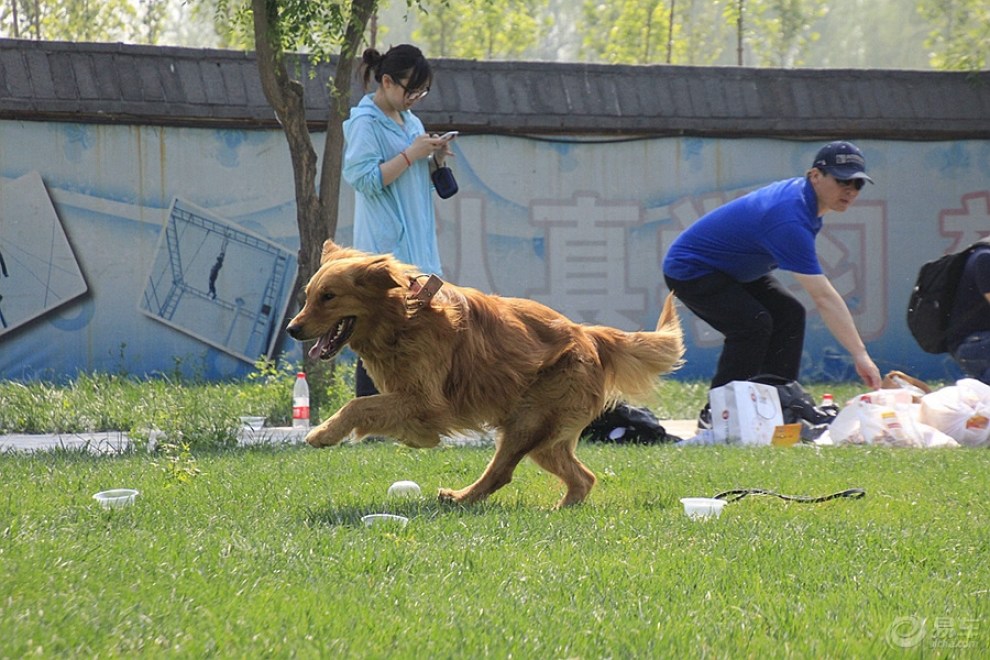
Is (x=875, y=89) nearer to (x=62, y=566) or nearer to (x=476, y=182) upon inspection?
(x=476, y=182)

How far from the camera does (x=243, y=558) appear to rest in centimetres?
398

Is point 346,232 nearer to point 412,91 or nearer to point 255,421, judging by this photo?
point 255,421

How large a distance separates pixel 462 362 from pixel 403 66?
1.97 m

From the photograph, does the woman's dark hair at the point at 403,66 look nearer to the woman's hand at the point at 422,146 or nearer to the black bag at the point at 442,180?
the woman's hand at the point at 422,146

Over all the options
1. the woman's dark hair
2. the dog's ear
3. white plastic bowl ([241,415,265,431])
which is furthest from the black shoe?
the dog's ear

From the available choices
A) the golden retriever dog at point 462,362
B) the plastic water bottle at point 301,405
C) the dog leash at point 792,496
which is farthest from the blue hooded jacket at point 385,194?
the dog leash at point 792,496

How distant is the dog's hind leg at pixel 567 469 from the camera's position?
18.7ft

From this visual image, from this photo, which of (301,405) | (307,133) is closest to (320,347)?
(301,405)

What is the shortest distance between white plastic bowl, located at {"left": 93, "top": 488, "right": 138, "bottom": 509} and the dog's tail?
85.1 inches

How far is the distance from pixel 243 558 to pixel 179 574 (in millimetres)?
287

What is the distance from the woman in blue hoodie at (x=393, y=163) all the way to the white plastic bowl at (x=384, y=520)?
7.41 ft

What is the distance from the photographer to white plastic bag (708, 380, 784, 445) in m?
7.93

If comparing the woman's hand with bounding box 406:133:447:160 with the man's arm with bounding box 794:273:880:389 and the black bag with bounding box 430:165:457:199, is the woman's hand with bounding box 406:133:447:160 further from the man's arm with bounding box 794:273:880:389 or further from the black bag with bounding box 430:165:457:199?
the man's arm with bounding box 794:273:880:389

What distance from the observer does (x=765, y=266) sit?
8.23m
